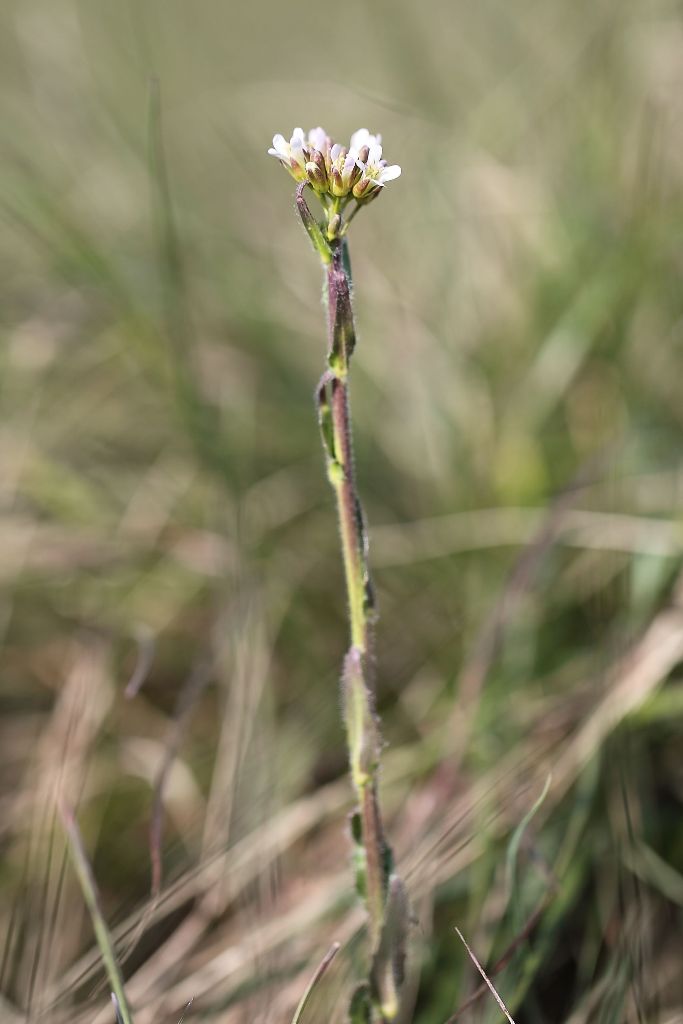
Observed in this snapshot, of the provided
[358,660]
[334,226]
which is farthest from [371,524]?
[334,226]

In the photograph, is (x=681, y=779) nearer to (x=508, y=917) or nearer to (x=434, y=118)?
(x=508, y=917)

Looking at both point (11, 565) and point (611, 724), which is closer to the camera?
point (611, 724)

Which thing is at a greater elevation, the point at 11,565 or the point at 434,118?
the point at 434,118

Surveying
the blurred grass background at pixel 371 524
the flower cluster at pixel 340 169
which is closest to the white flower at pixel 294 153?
the flower cluster at pixel 340 169

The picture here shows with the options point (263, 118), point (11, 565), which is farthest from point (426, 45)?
point (11, 565)

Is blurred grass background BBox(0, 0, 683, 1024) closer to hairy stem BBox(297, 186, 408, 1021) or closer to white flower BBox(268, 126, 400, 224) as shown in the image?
hairy stem BBox(297, 186, 408, 1021)

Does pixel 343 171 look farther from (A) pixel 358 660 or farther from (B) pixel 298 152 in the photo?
(A) pixel 358 660

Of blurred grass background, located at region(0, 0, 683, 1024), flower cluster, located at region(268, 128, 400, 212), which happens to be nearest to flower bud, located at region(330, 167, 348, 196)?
flower cluster, located at region(268, 128, 400, 212)

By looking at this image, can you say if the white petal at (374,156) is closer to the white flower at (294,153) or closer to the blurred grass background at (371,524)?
the white flower at (294,153)
